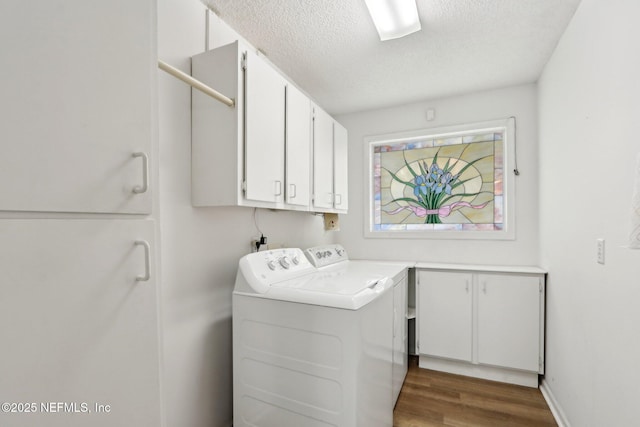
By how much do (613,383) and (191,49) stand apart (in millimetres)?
2576

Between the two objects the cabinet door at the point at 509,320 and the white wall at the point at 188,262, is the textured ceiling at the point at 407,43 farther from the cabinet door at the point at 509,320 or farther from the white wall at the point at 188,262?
the cabinet door at the point at 509,320

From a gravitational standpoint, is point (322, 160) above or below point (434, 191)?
above

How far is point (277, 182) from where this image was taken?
1.79 metres

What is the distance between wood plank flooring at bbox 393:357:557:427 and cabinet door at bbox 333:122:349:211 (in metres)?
1.61

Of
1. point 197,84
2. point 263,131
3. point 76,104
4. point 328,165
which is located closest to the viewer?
point 76,104

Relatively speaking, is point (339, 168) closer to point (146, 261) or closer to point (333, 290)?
point (333, 290)

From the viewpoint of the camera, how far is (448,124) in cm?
293

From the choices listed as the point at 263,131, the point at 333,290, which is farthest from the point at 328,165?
the point at 333,290

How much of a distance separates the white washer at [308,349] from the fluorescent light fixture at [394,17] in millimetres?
1567

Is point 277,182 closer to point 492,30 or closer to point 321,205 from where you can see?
point 321,205

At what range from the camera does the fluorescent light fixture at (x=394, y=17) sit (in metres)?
1.64

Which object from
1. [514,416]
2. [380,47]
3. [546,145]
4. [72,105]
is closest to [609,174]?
[546,145]

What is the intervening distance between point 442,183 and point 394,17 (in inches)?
70.1

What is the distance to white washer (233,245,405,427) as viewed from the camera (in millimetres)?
1350
